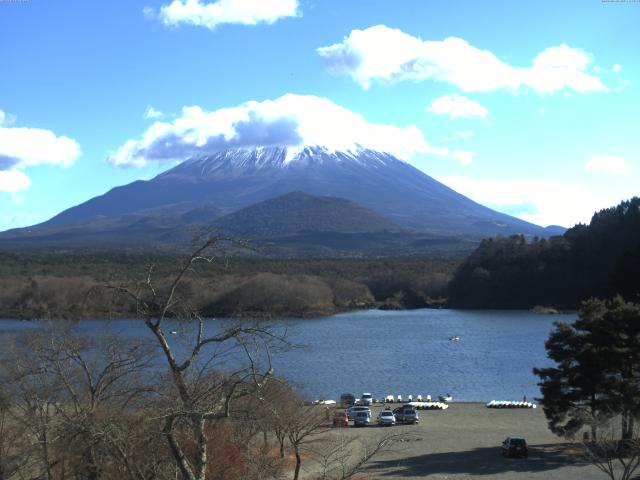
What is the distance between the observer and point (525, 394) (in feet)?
86.2

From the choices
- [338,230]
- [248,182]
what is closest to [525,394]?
[338,230]

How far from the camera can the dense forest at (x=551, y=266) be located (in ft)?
199

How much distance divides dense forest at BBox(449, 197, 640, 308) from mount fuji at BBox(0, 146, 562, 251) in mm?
46224

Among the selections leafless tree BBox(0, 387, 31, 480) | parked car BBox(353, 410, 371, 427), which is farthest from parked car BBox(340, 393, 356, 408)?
leafless tree BBox(0, 387, 31, 480)

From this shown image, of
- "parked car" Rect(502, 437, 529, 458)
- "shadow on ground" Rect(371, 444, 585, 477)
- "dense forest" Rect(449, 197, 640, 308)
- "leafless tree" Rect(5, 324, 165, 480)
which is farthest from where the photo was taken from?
"dense forest" Rect(449, 197, 640, 308)

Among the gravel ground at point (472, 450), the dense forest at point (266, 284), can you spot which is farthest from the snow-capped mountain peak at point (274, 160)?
the gravel ground at point (472, 450)

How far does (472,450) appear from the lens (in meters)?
16.7

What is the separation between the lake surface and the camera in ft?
89.0

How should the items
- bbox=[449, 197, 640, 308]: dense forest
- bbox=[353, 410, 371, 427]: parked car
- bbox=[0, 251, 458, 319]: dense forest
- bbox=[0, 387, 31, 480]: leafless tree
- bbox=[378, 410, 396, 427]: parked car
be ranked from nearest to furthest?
bbox=[0, 387, 31, 480]: leafless tree, bbox=[353, 410, 371, 427]: parked car, bbox=[378, 410, 396, 427]: parked car, bbox=[0, 251, 458, 319]: dense forest, bbox=[449, 197, 640, 308]: dense forest

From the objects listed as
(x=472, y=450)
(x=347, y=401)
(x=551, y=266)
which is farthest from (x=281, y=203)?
(x=472, y=450)

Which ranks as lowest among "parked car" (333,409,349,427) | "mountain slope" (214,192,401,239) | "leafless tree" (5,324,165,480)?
"parked car" (333,409,349,427)

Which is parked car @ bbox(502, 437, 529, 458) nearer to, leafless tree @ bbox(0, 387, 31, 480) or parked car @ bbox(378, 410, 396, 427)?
parked car @ bbox(378, 410, 396, 427)

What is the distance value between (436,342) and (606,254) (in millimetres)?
26952

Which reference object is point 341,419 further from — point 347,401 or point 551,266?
point 551,266
